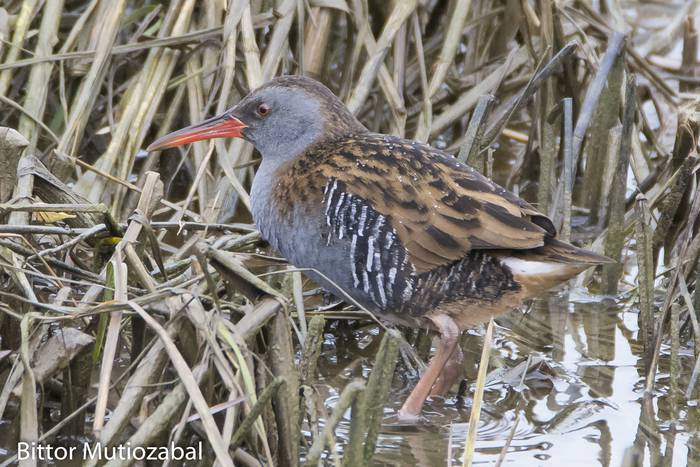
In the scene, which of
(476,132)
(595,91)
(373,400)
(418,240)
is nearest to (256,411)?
(373,400)

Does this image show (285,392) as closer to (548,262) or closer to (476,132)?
(548,262)

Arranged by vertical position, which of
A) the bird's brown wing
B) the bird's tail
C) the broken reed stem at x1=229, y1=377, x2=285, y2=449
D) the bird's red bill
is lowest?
the broken reed stem at x1=229, y1=377, x2=285, y2=449

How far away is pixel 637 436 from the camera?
11.1ft

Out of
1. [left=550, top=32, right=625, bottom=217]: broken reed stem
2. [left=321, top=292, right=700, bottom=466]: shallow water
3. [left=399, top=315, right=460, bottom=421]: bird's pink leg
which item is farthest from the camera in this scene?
[left=550, top=32, right=625, bottom=217]: broken reed stem

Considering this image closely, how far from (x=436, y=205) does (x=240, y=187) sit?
1050 millimetres

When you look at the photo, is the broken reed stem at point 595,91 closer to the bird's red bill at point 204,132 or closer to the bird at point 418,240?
the bird at point 418,240

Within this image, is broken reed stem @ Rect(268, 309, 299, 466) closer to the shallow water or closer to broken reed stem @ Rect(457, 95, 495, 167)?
the shallow water

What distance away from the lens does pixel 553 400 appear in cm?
364

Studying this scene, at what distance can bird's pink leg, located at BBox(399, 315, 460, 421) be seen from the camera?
346 cm

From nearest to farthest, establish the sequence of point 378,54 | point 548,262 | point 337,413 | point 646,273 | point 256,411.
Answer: point 337,413 < point 256,411 < point 548,262 < point 646,273 < point 378,54

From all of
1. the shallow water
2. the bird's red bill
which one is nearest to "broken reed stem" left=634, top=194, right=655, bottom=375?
the shallow water

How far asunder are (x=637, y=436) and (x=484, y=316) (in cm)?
59

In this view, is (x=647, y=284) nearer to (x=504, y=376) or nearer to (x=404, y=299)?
(x=504, y=376)

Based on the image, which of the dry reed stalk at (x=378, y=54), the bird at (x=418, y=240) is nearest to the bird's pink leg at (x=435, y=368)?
the bird at (x=418, y=240)
